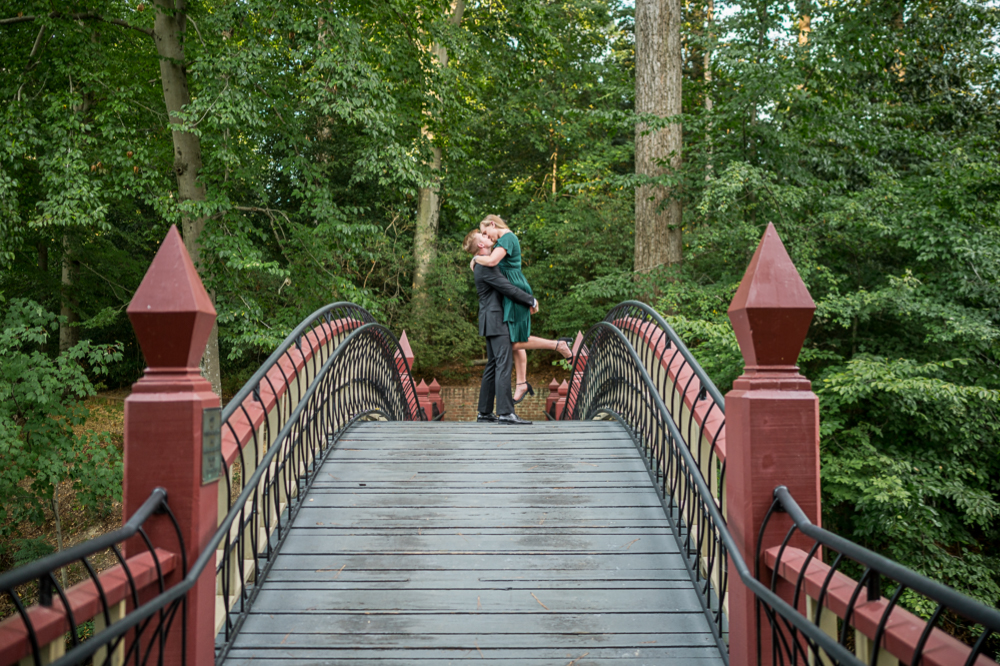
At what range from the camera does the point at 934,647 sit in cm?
164

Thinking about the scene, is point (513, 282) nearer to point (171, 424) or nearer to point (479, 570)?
point (479, 570)

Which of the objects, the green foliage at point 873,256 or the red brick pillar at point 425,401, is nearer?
the green foliage at point 873,256

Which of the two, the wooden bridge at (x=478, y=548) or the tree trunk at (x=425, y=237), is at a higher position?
the tree trunk at (x=425, y=237)

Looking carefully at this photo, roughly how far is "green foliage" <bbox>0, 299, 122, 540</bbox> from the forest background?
0.17ft

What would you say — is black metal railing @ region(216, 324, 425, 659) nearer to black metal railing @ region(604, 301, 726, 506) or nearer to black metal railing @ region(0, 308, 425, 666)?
black metal railing @ region(0, 308, 425, 666)

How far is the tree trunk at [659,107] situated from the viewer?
36.7 ft

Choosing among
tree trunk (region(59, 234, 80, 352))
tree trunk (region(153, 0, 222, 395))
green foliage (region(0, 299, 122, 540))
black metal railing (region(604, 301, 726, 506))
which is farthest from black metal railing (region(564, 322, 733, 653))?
tree trunk (region(59, 234, 80, 352))

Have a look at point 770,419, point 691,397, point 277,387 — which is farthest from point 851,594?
point 277,387

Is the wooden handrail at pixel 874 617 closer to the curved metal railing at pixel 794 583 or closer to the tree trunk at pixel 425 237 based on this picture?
the curved metal railing at pixel 794 583

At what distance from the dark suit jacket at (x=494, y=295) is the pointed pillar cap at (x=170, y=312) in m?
3.70

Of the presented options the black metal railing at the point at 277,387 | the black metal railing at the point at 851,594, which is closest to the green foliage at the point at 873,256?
the black metal railing at the point at 277,387

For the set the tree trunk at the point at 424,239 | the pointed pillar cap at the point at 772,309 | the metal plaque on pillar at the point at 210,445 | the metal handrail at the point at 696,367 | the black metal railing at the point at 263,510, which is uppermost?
the tree trunk at the point at 424,239

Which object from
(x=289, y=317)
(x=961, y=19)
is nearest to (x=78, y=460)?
(x=289, y=317)

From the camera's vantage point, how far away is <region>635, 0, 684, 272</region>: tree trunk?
1119 cm
